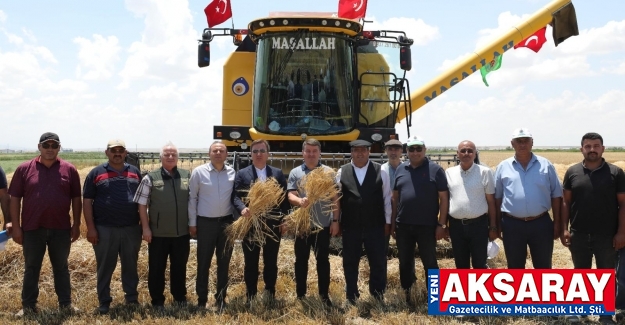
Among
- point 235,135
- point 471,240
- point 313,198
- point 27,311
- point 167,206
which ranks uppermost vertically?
point 235,135

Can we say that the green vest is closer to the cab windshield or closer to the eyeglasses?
the eyeglasses

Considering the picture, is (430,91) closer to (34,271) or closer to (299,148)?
(299,148)

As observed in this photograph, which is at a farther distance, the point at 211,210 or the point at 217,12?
the point at 217,12

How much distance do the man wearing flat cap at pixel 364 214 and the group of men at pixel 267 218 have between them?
0.03ft

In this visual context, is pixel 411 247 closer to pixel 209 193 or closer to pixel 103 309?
pixel 209 193

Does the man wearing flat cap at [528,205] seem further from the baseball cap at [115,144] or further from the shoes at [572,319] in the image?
the baseball cap at [115,144]

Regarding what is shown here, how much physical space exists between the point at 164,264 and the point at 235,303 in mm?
828

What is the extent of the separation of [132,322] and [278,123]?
4.04m

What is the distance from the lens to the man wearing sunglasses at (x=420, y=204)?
17.3 ft

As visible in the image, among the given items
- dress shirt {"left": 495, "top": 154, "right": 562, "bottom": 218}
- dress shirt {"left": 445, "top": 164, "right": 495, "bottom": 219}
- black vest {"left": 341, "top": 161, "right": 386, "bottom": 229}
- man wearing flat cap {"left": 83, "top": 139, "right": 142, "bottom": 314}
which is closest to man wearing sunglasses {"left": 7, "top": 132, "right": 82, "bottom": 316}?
man wearing flat cap {"left": 83, "top": 139, "right": 142, "bottom": 314}

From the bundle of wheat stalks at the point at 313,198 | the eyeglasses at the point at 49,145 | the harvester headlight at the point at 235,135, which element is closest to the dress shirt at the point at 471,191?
the bundle of wheat stalks at the point at 313,198

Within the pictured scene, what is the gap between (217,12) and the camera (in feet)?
31.6

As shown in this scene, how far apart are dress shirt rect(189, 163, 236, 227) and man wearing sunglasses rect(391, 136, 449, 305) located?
1703mm

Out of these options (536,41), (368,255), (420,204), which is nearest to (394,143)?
(420,204)
